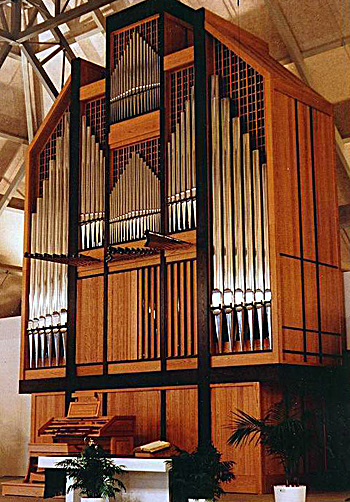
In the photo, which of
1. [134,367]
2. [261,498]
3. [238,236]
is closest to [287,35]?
[238,236]

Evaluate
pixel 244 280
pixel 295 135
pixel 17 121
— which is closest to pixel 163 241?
pixel 244 280

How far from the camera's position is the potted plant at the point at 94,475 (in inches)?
319

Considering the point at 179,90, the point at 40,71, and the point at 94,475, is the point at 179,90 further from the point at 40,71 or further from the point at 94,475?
the point at 94,475

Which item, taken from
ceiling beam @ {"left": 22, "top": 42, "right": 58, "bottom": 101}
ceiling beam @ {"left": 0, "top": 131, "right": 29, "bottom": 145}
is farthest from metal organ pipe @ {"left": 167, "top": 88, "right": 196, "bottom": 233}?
ceiling beam @ {"left": 0, "top": 131, "right": 29, "bottom": 145}

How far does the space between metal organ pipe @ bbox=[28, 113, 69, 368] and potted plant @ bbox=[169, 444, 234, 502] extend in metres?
3.76

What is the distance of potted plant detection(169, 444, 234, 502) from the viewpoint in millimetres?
7770

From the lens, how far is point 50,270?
39.0ft

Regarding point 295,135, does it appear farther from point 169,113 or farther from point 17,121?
point 17,121

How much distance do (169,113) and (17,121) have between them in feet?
13.2

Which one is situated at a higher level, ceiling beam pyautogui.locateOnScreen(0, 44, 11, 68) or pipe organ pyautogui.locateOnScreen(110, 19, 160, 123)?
ceiling beam pyautogui.locateOnScreen(0, 44, 11, 68)

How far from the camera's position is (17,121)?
14.1 m

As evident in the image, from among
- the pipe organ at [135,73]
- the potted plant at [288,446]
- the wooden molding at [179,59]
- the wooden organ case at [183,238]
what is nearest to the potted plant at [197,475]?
the potted plant at [288,446]

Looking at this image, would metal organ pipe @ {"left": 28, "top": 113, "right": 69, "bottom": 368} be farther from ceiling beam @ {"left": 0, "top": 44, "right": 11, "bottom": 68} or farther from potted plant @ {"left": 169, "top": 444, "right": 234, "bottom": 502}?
potted plant @ {"left": 169, "top": 444, "right": 234, "bottom": 502}

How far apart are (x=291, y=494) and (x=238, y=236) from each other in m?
2.95
